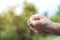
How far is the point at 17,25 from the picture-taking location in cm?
56

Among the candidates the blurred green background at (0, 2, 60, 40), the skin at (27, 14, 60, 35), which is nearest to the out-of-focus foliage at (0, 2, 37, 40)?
the blurred green background at (0, 2, 60, 40)

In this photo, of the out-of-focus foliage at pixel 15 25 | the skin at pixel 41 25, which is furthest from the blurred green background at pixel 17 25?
the skin at pixel 41 25

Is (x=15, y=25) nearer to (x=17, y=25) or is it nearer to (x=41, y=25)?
(x=17, y=25)

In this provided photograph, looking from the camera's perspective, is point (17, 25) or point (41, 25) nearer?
point (41, 25)

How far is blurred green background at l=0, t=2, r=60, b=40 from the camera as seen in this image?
55 centimetres

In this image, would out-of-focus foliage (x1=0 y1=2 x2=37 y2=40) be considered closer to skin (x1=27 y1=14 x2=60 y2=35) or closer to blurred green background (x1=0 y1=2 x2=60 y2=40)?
blurred green background (x1=0 y1=2 x2=60 y2=40)

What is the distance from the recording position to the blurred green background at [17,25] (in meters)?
0.55

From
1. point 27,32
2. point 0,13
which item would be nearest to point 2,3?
point 0,13

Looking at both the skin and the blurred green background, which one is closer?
the skin

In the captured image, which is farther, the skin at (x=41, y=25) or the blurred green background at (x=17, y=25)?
the blurred green background at (x=17, y=25)

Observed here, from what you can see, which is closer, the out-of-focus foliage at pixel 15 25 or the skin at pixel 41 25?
the skin at pixel 41 25

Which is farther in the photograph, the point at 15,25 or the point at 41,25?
the point at 15,25

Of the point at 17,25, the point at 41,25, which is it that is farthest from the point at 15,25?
the point at 41,25

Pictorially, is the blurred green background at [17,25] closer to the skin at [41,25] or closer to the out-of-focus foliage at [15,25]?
the out-of-focus foliage at [15,25]
